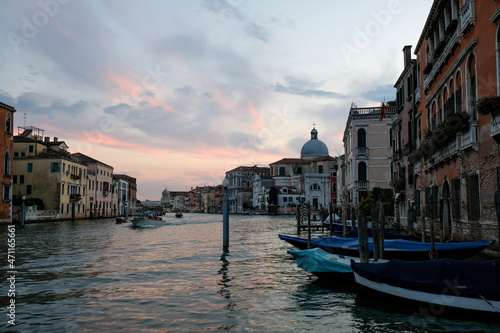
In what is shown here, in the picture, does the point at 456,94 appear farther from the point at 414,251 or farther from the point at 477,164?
the point at 414,251

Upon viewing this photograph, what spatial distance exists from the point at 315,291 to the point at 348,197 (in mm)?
41580

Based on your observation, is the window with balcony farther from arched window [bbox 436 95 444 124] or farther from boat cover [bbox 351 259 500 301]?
boat cover [bbox 351 259 500 301]

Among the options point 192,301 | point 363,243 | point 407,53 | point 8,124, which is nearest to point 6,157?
point 8,124

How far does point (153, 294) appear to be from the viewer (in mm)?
9703

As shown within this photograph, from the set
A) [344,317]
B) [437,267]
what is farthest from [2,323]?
[437,267]

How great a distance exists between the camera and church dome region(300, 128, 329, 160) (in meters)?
105

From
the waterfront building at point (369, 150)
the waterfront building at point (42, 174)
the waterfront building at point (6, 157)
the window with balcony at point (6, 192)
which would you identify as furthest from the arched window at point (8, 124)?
the waterfront building at point (369, 150)

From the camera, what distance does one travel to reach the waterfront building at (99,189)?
5838 cm

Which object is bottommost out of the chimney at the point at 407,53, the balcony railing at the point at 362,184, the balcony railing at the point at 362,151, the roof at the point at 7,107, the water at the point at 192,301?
the water at the point at 192,301

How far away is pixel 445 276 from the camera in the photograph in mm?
7391

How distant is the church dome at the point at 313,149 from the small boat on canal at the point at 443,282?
319ft

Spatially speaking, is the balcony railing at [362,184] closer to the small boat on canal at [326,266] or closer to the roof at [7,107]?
the roof at [7,107]

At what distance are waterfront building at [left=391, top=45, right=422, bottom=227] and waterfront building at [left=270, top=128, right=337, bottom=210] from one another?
61.4m

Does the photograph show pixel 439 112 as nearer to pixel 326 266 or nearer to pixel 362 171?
pixel 326 266
